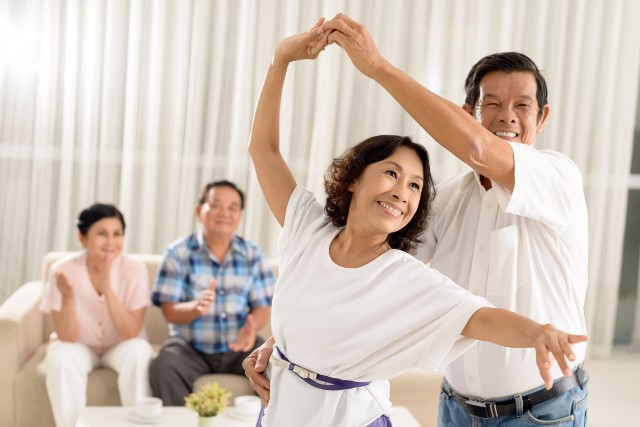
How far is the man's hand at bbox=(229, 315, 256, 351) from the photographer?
3641mm

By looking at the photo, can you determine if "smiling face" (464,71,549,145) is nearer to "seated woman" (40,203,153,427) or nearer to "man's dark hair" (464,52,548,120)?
"man's dark hair" (464,52,548,120)

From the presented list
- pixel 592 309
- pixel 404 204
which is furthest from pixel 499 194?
pixel 592 309

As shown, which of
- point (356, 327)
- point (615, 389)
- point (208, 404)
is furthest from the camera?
point (615, 389)

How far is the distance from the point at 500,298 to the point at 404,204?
0.29 metres

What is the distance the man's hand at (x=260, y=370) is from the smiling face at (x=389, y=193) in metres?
0.33

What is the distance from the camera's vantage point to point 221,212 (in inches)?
148

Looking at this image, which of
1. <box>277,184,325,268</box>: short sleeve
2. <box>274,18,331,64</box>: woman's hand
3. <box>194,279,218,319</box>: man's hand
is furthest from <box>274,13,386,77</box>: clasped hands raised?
<box>194,279,218,319</box>: man's hand

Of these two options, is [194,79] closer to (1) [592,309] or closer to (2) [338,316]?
(1) [592,309]

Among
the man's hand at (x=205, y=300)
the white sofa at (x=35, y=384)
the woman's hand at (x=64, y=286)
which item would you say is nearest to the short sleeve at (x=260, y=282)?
the man's hand at (x=205, y=300)

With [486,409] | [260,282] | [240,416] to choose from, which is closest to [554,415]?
[486,409]

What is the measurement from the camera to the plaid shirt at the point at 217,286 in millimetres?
3701

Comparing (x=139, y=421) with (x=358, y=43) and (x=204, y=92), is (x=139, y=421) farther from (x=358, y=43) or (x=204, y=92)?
(x=204, y=92)

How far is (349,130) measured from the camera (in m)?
5.07

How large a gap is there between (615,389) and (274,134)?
3.56 metres
